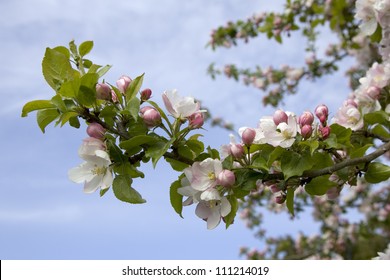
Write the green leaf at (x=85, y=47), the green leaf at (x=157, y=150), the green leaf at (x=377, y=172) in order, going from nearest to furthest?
the green leaf at (x=157, y=150) → the green leaf at (x=85, y=47) → the green leaf at (x=377, y=172)

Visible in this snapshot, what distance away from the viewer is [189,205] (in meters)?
1.46

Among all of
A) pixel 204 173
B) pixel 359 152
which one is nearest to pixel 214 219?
pixel 204 173

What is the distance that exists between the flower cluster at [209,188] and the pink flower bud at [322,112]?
0.33 metres

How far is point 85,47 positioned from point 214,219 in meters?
0.59

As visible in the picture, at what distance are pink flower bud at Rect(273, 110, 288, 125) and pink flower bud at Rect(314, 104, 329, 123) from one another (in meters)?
0.11

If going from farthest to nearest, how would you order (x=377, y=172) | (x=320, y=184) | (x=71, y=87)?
(x=377, y=172) → (x=320, y=184) → (x=71, y=87)

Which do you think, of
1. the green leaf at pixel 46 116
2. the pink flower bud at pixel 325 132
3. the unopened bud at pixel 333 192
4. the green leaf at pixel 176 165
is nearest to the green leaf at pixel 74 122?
the green leaf at pixel 46 116

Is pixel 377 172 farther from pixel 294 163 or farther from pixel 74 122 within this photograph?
pixel 74 122

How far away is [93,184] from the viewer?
1.41m

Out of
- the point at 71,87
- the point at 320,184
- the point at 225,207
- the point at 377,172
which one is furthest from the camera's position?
the point at 377,172

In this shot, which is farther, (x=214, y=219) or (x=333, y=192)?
(x=333, y=192)

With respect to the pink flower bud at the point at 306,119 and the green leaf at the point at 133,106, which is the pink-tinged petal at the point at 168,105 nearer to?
the green leaf at the point at 133,106

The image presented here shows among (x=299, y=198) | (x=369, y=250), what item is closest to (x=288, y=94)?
(x=299, y=198)

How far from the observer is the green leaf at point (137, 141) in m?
1.31
